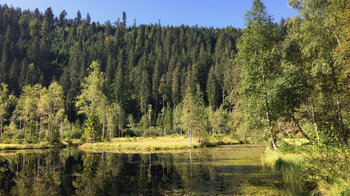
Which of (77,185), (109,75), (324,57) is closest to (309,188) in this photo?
(324,57)

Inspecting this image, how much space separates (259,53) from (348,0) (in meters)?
8.42

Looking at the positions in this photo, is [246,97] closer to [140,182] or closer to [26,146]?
[140,182]

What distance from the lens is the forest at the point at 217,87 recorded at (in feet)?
66.1

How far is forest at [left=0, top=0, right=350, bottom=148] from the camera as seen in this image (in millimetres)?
20156

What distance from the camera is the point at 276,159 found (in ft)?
61.4

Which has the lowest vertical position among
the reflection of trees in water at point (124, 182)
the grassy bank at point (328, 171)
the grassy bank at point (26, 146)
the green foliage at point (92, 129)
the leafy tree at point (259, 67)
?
the reflection of trees in water at point (124, 182)

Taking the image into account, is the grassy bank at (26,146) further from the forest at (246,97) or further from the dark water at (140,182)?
the dark water at (140,182)

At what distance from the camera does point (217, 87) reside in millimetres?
106812

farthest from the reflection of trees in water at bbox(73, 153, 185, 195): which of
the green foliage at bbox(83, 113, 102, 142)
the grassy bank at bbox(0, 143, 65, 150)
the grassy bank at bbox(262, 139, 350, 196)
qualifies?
the grassy bank at bbox(0, 143, 65, 150)

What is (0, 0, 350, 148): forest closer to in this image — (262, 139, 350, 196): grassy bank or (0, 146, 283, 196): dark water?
(262, 139, 350, 196): grassy bank

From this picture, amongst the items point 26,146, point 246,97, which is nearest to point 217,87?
point 26,146

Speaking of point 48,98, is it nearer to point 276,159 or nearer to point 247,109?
point 247,109

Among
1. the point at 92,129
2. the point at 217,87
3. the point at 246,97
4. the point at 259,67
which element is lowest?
the point at 92,129

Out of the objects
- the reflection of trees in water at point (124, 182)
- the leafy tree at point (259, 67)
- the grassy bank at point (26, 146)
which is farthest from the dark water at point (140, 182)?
the grassy bank at point (26, 146)
